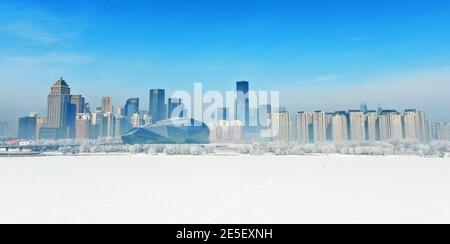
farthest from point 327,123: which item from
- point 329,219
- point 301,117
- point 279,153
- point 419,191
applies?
point 329,219

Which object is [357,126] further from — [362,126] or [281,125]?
[281,125]

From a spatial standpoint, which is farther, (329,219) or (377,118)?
(377,118)

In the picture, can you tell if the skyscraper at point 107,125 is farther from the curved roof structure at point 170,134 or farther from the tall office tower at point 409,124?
the tall office tower at point 409,124

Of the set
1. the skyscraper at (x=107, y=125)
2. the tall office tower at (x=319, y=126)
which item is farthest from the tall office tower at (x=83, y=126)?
the tall office tower at (x=319, y=126)
